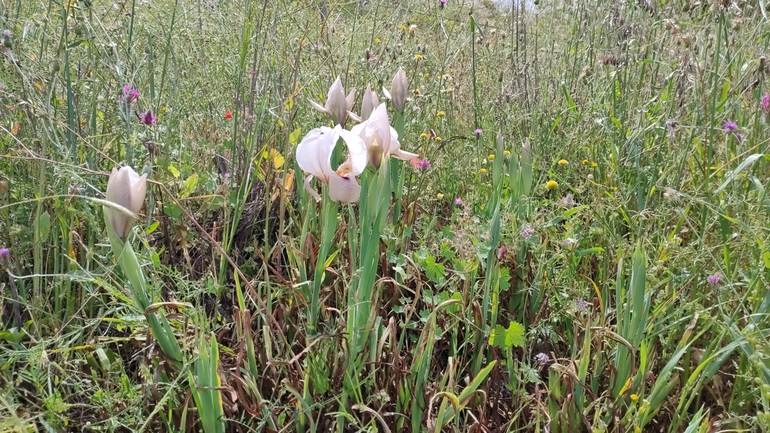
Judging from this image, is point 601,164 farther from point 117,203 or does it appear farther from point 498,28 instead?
point 117,203

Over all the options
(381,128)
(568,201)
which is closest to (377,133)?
(381,128)

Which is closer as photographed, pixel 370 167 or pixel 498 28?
pixel 370 167

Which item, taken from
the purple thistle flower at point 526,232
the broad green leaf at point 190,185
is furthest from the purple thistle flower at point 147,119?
the purple thistle flower at point 526,232

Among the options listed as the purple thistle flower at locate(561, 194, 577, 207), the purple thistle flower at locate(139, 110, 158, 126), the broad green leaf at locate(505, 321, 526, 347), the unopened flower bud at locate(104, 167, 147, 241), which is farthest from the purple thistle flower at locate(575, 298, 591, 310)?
the purple thistle flower at locate(139, 110, 158, 126)

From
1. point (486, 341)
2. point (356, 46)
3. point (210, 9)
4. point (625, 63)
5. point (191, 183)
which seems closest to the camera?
point (486, 341)

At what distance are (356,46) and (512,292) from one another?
4.70 ft

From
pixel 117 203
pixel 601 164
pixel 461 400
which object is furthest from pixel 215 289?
pixel 601 164

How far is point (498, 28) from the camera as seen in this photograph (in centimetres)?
281

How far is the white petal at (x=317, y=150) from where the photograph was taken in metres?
0.96

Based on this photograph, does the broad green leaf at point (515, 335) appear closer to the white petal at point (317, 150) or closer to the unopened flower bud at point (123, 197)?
the white petal at point (317, 150)

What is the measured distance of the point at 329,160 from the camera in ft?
3.16

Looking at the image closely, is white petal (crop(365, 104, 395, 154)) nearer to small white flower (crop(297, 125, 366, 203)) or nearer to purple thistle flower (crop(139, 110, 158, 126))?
small white flower (crop(297, 125, 366, 203))

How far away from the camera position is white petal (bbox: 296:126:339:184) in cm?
96

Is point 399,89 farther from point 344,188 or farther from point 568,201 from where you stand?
point 568,201
